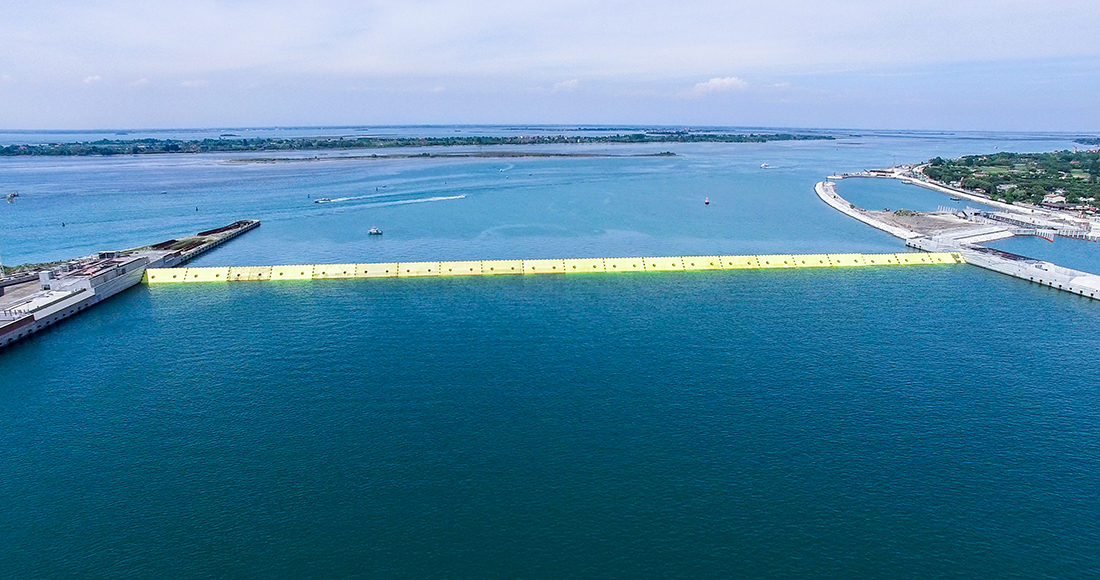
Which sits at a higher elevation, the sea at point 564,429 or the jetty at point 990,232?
the jetty at point 990,232

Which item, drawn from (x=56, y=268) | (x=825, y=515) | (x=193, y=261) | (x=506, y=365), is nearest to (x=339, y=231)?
(x=193, y=261)

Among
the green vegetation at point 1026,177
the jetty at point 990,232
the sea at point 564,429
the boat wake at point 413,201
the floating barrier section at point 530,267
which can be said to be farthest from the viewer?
the boat wake at point 413,201

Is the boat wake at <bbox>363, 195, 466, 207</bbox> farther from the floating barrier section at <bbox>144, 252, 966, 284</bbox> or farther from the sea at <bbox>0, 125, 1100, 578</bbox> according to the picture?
the sea at <bbox>0, 125, 1100, 578</bbox>

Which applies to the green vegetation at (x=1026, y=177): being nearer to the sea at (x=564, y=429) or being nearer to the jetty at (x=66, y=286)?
the sea at (x=564, y=429)

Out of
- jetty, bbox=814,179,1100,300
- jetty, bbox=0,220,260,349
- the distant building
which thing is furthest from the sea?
Answer: the distant building

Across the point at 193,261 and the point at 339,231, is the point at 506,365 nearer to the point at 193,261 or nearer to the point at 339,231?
the point at 193,261

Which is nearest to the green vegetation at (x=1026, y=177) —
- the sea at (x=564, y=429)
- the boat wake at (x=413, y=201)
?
the sea at (x=564, y=429)
